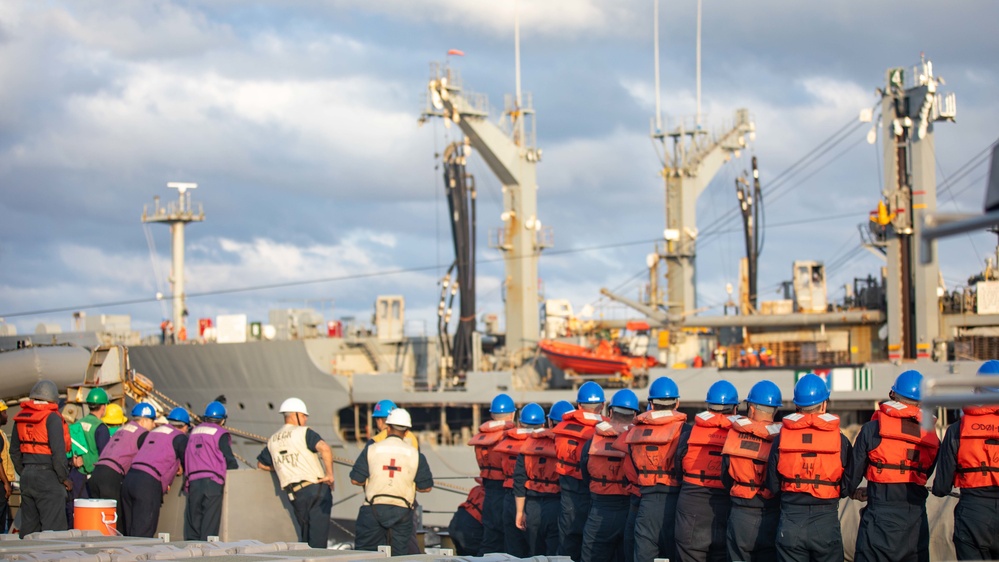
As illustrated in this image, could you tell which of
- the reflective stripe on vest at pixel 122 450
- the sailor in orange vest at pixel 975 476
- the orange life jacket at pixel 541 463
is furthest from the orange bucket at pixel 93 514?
the sailor in orange vest at pixel 975 476

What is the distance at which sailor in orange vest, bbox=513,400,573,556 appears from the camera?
8.94 meters

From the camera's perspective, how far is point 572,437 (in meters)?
8.62

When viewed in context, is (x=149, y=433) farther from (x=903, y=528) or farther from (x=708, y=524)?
(x=903, y=528)

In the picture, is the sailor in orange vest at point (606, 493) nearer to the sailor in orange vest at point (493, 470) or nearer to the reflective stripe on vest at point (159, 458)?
the sailor in orange vest at point (493, 470)

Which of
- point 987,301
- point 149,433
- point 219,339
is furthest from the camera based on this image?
point 219,339

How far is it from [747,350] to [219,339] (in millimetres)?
13819

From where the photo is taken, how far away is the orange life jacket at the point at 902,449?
638 centimetres

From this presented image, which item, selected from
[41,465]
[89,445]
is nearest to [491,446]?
[41,465]

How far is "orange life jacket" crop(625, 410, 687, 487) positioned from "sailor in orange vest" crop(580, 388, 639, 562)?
514 mm

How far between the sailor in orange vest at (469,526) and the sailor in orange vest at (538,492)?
1217mm

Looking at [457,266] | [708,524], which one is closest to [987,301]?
[457,266]

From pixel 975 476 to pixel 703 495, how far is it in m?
1.70

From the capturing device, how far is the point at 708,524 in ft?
23.7

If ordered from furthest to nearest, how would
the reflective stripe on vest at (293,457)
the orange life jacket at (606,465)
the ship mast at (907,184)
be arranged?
the ship mast at (907,184) < the reflective stripe on vest at (293,457) < the orange life jacket at (606,465)
